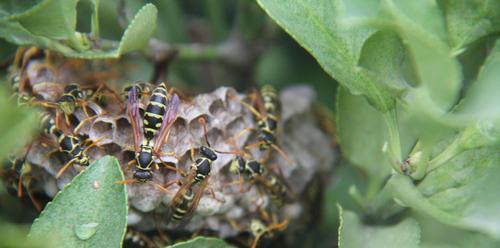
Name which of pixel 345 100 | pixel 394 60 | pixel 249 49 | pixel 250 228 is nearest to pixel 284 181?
pixel 250 228

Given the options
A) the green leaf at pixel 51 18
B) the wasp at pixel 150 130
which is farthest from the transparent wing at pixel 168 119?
the green leaf at pixel 51 18

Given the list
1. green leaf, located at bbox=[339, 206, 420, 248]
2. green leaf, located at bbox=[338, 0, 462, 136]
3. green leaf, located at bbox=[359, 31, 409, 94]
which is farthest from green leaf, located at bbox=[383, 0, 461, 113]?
green leaf, located at bbox=[339, 206, 420, 248]

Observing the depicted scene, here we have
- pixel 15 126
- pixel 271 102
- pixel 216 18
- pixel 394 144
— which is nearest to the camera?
pixel 15 126

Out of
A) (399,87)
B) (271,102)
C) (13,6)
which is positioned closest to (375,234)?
(399,87)

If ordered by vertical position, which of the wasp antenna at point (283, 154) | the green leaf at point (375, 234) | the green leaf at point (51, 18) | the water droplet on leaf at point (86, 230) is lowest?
the wasp antenna at point (283, 154)

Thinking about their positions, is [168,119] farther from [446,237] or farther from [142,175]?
[446,237]

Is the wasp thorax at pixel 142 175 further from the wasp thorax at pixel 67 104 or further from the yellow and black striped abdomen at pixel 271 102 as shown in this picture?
the yellow and black striped abdomen at pixel 271 102

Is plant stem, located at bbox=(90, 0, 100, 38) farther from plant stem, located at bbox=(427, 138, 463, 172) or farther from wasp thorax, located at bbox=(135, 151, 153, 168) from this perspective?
plant stem, located at bbox=(427, 138, 463, 172)
